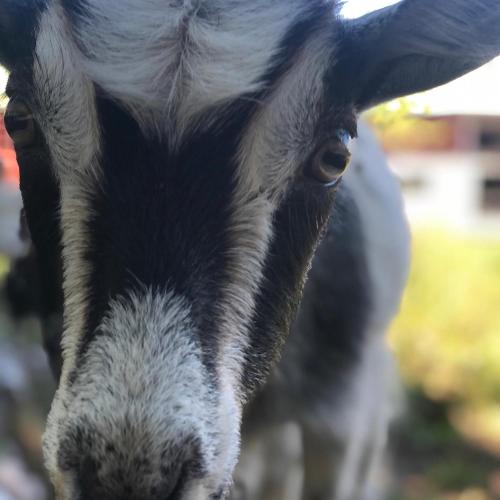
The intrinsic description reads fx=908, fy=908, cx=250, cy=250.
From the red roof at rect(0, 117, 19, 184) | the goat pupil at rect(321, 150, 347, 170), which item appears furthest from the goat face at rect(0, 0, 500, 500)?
the red roof at rect(0, 117, 19, 184)

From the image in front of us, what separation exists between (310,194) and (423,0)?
1.46 feet

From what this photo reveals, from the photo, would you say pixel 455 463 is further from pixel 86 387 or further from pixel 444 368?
→ pixel 86 387

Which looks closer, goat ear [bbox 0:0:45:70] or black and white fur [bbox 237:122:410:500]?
goat ear [bbox 0:0:45:70]

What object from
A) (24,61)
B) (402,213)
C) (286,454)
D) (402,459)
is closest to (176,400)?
(24,61)

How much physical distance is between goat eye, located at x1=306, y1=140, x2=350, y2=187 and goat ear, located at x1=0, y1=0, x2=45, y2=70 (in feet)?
2.02

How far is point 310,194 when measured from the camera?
6.15 feet

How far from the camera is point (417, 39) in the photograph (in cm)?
188

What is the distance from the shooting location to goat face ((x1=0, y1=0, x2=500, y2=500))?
1531 mm

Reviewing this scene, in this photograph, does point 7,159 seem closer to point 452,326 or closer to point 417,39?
point 417,39

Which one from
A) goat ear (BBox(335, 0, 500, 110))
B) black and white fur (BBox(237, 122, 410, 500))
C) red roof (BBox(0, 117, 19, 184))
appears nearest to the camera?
goat ear (BBox(335, 0, 500, 110))

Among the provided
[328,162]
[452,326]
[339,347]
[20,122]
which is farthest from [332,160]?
[452,326]

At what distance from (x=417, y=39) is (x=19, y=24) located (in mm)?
818

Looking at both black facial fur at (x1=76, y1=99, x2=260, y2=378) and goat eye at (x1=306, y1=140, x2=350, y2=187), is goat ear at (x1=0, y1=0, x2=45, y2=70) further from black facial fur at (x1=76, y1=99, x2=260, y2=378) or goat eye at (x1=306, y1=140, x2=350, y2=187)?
goat eye at (x1=306, y1=140, x2=350, y2=187)

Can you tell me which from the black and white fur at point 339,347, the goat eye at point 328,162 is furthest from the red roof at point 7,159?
the black and white fur at point 339,347
